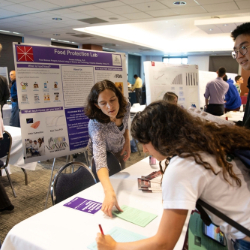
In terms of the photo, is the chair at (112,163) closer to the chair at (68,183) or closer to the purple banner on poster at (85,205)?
the chair at (68,183)

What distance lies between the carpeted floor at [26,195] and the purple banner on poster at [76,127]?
2.96ft

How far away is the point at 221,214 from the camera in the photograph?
0.83 m

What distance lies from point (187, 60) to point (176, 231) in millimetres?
16822

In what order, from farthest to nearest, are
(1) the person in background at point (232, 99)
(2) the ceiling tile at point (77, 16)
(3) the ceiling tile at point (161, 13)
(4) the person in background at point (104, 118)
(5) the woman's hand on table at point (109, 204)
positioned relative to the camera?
(1) the person in background at point (232, 99)
(2) the ceiling tile at point (77, 16)
(3) the ceiling tile at point (161, 13)
(4) the person in background at point (104, 118)
(5) the woman's hand on table at point (109, 204)

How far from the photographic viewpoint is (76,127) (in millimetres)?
2510

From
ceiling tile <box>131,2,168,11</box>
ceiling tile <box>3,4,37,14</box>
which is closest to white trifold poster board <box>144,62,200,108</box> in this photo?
ceiling tile <box>131,2,168,11</box>

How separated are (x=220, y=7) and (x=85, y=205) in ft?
16.9

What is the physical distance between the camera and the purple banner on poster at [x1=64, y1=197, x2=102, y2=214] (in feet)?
4.44

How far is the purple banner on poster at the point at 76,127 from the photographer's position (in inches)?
96.5

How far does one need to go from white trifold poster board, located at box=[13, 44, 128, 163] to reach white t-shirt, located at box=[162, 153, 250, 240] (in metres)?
1.69

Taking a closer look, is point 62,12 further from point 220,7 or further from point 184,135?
point 184,135

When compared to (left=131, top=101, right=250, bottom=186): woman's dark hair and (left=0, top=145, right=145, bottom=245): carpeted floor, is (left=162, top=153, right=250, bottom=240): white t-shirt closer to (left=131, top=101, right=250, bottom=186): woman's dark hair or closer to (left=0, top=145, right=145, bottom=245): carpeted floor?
(left=131, top=101, right=250, bottom=186): woman's dark hair

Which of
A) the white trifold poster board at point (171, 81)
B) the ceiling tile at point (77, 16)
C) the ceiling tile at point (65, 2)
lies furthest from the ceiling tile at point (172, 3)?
the ceiling tile at point (77, 16)

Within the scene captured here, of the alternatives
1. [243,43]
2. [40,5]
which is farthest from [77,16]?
[243,43]
